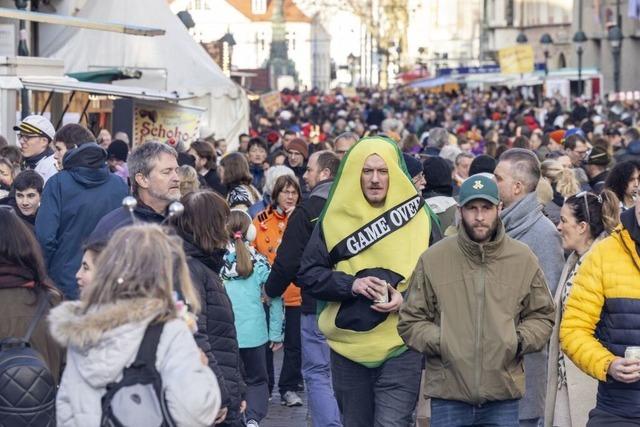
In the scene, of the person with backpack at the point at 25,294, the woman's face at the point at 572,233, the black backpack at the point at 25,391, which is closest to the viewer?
the black backpack at the point at 25,391

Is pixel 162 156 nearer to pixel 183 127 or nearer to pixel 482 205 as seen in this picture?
pixel 482 205

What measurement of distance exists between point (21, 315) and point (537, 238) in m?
2.74

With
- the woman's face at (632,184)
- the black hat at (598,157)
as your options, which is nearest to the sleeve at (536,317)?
the woman's face at (632,184)

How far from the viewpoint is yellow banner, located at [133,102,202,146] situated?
22672 millimetres

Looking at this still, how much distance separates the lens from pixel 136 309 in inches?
204

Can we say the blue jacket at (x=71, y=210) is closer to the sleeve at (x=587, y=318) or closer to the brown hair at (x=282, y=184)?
the brown hair at (x=282, y=184)

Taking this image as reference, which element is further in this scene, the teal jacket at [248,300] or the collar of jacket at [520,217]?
the teal jacket at [248,300]

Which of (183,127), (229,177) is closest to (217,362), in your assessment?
(229,177)

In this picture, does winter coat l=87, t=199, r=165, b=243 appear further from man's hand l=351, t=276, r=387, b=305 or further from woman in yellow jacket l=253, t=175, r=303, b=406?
woman in yellow jacket l=253, t=175, r=303, b=406

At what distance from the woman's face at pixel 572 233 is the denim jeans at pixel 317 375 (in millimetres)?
2143

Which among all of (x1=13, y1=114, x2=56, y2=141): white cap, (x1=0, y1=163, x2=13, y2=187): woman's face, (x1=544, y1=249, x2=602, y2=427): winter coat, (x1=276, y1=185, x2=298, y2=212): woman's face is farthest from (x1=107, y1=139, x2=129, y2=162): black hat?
(x1=544, y1=249, x2=602, y2=427): winter coat

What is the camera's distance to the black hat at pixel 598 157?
13.0 meters

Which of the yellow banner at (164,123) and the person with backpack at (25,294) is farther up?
the yellow banner at (164,123)

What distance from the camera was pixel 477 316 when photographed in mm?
6836
